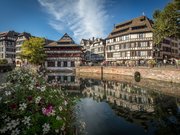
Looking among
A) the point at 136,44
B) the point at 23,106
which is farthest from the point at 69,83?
the point at 23,106

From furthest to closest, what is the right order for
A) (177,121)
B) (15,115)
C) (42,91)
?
1. (177,121)
2. (42,91)
3. (15,115)

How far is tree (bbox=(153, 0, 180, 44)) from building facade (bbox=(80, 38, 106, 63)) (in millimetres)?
42191

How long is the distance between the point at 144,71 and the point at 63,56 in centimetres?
3106

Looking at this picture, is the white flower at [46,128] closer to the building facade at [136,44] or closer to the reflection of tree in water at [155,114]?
the reflection of tree in water at [155,114]

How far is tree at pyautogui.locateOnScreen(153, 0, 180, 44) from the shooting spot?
1092 inches

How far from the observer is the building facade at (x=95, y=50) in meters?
72.6

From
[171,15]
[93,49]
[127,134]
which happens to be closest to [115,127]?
[127,134]

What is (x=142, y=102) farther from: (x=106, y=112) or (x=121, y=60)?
(x=121, y=60)

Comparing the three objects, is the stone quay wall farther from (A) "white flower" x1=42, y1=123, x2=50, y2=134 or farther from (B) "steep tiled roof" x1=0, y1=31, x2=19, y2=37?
(B) "steep tiled roof" x1=0, y1=31, x2=19, y2=37

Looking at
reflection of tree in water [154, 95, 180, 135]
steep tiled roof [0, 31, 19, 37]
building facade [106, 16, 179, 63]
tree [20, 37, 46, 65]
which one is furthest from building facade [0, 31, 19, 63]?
reflection of tree in water [154, 95, 180, 135]

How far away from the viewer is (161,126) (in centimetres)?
1104

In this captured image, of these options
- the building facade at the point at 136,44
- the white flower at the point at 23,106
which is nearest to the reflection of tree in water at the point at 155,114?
the white flower at the point at 23,106

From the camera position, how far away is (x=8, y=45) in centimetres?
7800

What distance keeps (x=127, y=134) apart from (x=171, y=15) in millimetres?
23409
